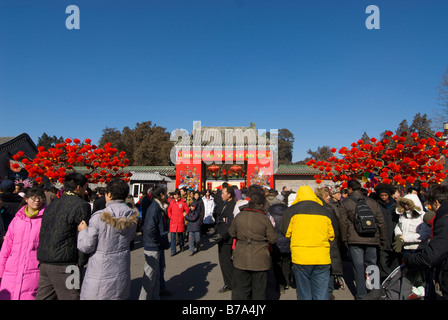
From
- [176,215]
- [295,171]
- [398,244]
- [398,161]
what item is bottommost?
[295,171]

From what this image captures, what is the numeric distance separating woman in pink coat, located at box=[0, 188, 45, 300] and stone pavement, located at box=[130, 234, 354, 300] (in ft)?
5.29

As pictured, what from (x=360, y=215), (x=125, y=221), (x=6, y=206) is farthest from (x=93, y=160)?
(x=360, y=215)

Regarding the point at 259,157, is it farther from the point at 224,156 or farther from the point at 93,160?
the point at 93,160

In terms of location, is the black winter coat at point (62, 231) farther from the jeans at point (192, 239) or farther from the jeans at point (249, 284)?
the jeans at point (192, 239)

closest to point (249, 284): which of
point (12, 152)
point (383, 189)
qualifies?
point (383, 189)

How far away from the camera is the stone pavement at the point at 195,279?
173 inches

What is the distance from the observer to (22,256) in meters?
2.98

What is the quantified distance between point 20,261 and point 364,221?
4294mm

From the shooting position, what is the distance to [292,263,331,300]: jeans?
3.15m

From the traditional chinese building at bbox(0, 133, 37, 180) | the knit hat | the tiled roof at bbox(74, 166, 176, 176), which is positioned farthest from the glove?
the tiled roof at bbox(74, 166, 176, 176)

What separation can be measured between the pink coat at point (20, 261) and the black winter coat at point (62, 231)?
1.07 feet

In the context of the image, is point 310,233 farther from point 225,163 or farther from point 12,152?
point 12,152

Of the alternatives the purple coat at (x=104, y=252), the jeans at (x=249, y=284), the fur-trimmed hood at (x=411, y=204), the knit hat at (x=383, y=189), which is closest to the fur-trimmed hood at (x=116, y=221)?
the purple coat at (x=104, y=252)

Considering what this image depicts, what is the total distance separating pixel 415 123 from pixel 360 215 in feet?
120
